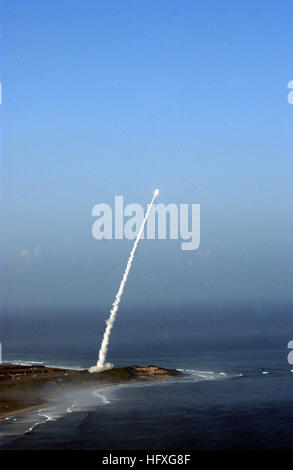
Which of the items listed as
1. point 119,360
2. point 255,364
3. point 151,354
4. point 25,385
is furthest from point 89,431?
point 151,354

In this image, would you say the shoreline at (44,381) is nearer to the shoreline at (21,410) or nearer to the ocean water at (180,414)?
the shoreline at (21,410)

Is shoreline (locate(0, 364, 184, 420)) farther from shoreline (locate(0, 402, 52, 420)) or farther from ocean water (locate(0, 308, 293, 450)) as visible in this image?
ocean water (locate(0, 308, 293, 450))

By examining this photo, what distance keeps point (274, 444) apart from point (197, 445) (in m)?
7.16

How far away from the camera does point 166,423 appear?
236ft

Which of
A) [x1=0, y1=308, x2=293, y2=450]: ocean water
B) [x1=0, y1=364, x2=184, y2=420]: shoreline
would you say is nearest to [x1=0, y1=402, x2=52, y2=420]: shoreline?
[x1=0, y1=364, x2=184, y2=420]: shoreline

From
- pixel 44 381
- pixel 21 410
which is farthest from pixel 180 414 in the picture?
pixel 44 381

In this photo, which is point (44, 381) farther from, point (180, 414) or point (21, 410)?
point (180, 414)

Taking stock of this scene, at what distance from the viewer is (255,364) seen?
417ft
